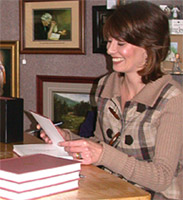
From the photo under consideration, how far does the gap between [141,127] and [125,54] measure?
36 centimetres

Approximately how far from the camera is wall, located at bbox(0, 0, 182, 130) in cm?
347

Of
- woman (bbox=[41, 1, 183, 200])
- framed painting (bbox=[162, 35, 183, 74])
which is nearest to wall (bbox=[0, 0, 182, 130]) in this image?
framed painting (bbox=[162, 35, 183, 74])

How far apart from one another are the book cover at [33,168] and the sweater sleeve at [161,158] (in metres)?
0.30

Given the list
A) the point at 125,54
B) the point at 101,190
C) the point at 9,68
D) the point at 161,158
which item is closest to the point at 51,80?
the point at 9,68

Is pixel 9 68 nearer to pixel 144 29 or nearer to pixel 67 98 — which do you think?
pixel 67 98

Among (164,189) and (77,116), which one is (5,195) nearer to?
(164,189)

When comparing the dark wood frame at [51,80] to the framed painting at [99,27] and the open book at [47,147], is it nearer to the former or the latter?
the framed painting at [99,27]

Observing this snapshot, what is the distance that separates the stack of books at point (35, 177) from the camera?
52.1 inches

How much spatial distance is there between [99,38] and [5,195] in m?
2.22

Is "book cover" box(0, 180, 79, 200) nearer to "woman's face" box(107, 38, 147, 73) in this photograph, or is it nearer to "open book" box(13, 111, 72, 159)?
"open book" box(13, 111, 72, 159)

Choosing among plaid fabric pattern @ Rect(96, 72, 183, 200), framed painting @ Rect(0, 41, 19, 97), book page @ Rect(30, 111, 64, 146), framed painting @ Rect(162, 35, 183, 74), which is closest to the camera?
book page @ Rect(30, 111, 64, 146)

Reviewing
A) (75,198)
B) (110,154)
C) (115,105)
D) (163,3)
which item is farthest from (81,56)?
(75,198)

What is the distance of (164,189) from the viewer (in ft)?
6.25

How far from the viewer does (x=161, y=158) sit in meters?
1.86
